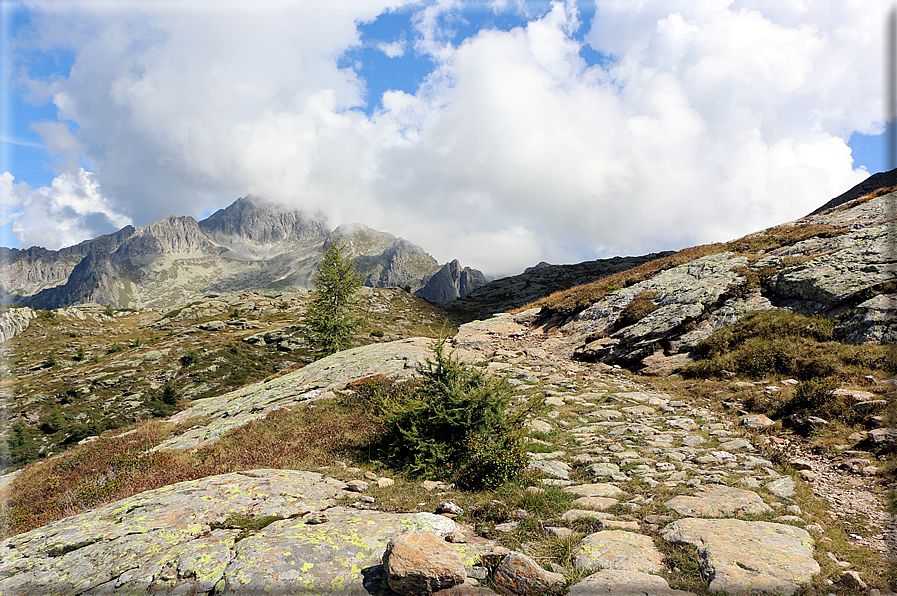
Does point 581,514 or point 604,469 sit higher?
point 581,514

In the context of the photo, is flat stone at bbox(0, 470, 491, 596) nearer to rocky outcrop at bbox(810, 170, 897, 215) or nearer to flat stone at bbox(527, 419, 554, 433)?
flat stone at bbox(527, 419, 554, 433)

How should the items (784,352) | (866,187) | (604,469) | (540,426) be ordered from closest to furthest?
(604,469) < (540,426) < (784,352) < (866,187)

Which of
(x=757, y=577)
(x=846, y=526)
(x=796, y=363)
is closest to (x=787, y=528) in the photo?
(x=846, y=526)

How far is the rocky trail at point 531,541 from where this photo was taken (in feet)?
14.2

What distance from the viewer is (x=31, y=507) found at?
9.78m

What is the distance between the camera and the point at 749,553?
15.9 feet

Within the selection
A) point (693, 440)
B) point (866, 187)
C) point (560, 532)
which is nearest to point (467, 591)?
point (560, 532)

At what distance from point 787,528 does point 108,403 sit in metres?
59.7

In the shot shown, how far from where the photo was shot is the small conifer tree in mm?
35719

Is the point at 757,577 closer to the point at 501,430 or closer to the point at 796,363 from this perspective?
the point at 501,430

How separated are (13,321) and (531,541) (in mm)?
118391

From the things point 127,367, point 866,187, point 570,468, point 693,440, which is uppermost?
point 866,187

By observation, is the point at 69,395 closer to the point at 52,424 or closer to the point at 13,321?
the point at 52,424

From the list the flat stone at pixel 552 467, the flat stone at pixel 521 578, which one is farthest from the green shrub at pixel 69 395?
the flat stone at pixel 521 578
